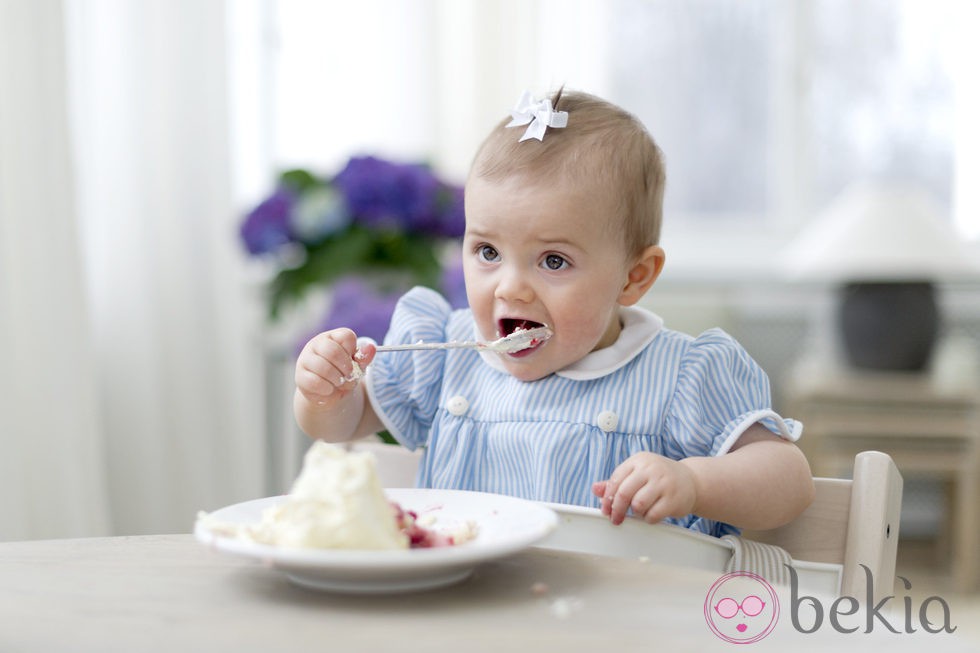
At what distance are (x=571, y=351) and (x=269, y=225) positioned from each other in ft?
4.92

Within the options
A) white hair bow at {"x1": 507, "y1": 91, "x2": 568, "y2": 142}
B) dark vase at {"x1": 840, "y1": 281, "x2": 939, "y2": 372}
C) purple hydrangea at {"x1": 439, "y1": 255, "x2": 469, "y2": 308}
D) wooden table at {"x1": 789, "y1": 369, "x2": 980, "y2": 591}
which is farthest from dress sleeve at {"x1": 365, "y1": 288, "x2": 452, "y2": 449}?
dark vase at {"x1": 840, "y1": 281, "x2": 939, "y2": 372}

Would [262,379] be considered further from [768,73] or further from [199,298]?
[768,73]

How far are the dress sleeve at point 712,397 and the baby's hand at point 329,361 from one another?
0.99 ft

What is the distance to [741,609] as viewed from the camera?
27.0 inches

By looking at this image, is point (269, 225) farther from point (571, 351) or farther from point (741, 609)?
point (741, 609)

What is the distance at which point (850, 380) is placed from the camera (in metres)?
3.34

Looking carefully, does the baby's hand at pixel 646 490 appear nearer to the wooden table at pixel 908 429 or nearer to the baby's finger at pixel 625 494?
the baby's finger at pixel 625 494

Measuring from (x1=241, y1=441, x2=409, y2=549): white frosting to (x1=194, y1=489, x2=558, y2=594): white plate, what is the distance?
1 cm

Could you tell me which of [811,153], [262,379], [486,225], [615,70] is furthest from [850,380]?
[486,225]

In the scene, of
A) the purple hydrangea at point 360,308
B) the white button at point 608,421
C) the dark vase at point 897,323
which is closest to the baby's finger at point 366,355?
the white button at point 608,421

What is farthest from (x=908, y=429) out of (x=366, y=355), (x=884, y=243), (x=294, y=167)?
(x=366, y=355)

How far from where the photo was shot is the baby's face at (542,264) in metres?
1.09

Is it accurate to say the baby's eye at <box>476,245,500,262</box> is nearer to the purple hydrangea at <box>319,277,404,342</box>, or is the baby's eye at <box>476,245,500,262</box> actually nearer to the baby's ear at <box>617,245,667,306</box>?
the baby's ear at <box>617,245,667,306</box>

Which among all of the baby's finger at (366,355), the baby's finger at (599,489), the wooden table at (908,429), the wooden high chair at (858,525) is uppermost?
the baby's finger at (366,355)
